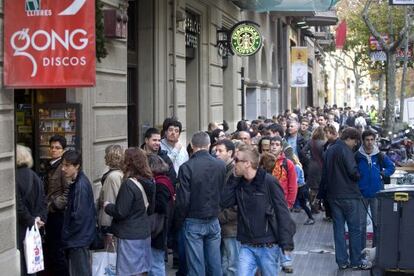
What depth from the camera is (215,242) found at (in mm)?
9289

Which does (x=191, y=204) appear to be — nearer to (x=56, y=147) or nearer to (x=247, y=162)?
(x=247, y=162)

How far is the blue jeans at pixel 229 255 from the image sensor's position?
30.9ft

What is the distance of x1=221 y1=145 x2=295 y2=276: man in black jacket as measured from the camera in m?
7.60

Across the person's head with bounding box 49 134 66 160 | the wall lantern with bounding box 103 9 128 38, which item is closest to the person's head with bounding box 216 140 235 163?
the person's head with bounding box 49 134 66 160

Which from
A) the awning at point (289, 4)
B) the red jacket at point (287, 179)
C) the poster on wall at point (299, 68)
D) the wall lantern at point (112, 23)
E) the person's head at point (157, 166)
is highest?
the awning at point (289, 4)

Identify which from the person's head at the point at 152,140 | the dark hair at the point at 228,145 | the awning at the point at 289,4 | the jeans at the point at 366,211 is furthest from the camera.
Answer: the awning at the point at 289,4

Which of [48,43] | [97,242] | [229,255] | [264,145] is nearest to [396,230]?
[229,255]

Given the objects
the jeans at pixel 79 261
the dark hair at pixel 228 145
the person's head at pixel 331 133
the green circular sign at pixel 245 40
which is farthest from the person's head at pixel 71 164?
the green circular sign at pixel 245 40

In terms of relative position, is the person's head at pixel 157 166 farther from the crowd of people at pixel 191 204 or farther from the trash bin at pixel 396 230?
the trash bin at pixel 396 230

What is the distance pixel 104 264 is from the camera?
27.2 ft

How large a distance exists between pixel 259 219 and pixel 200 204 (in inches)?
58.1

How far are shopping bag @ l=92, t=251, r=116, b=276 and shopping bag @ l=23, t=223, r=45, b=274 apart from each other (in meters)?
0.55

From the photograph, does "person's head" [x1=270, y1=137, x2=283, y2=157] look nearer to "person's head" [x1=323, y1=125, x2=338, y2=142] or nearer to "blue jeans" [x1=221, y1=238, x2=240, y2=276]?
"blue jeans" [x1=221, y1=238, x2=240, y2=276]

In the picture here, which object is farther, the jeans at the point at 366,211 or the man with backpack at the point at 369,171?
the man with backpack at the point at 369,171
